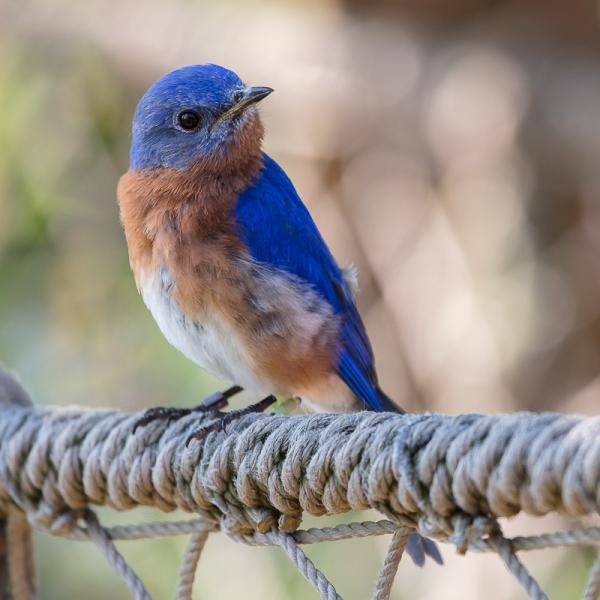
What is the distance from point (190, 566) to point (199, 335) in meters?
0.71

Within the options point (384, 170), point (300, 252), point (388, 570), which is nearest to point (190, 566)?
point (388, 570)

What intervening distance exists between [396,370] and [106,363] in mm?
1231

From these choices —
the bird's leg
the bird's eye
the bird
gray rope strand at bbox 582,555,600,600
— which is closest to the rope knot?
gray rope strand at bbox 582,555,600,600

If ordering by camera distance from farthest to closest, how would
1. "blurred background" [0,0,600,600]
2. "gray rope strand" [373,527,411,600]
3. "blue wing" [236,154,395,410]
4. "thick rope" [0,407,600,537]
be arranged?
1. "blurred background" [0,0,600,600]
2. "blue wing" [236,154,395,410]
3. "gray rope strand" [373,527,411,600]
4. "thick rope" [0,407,600,537]

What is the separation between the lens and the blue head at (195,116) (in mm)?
2777

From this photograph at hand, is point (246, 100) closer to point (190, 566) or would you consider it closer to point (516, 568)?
point (190, 566)

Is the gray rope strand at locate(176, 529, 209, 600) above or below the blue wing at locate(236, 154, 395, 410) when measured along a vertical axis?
below

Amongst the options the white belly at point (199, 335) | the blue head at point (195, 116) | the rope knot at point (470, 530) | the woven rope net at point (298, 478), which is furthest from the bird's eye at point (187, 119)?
the rope knot at point (470, 530)

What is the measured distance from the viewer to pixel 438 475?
1.37 meters

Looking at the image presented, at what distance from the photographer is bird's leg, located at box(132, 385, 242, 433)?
2.01m

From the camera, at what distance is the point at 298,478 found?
5.30ft

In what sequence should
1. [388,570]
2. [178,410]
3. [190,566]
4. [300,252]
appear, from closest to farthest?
[388,570], [190,566], [178,410], [300,252]

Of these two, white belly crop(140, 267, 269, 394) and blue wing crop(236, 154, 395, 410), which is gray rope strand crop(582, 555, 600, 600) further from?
blue wing crop(236, 154, 395, 410)

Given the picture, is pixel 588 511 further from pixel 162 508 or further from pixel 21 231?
pixel 21 231
